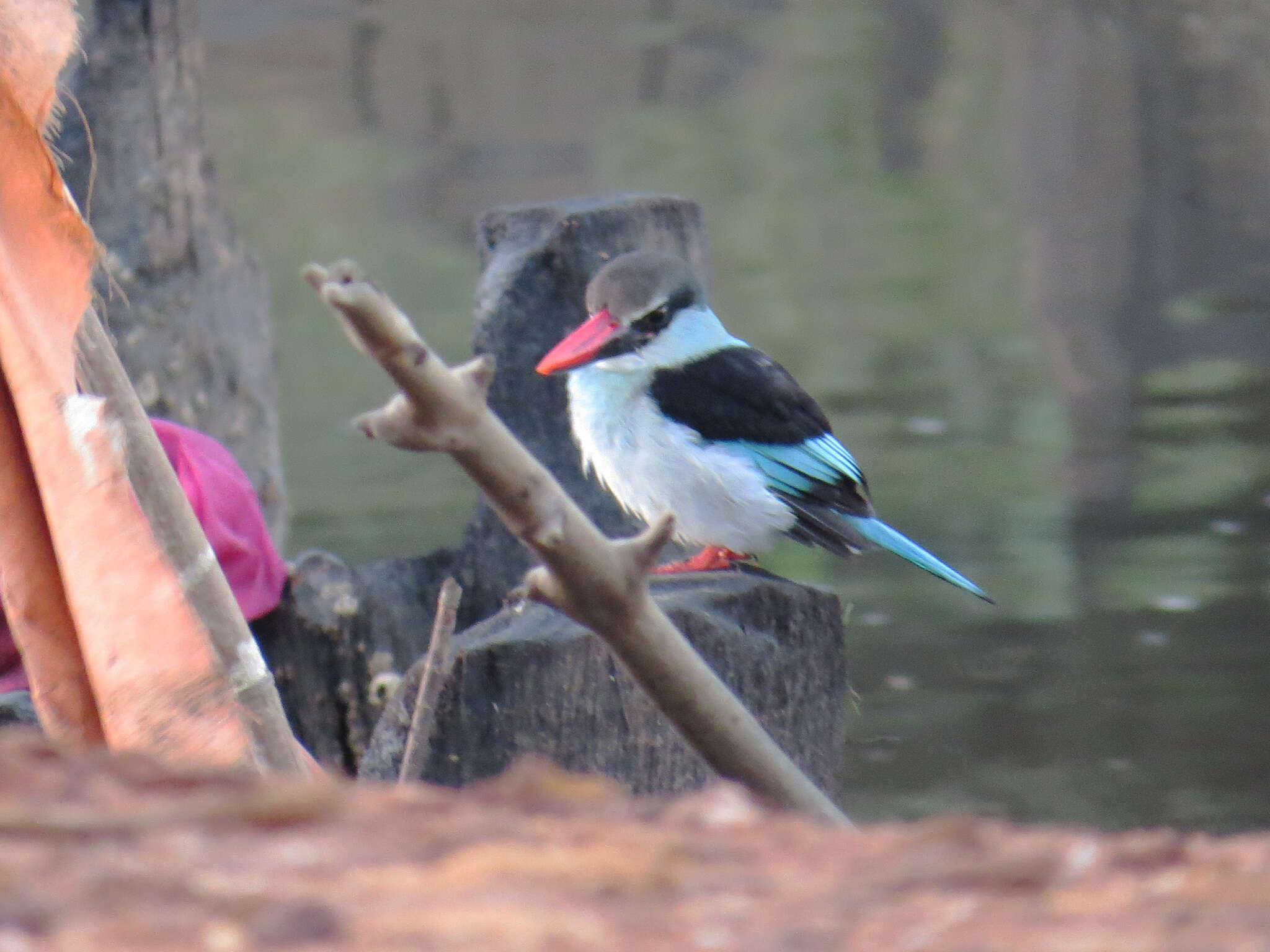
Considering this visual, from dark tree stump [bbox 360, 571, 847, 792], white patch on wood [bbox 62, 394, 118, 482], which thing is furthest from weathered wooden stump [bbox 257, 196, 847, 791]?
white patch on wood [bbox 62, 394, 118, 482]

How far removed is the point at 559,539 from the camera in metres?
1.04

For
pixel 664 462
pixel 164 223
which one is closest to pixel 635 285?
pixel 664 462

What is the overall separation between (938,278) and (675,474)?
6.03 m

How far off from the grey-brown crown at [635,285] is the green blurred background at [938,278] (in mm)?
1485

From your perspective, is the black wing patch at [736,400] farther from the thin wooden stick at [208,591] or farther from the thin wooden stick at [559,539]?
the thin wooden stick at [559,539]

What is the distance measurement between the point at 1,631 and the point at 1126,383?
5.10 m

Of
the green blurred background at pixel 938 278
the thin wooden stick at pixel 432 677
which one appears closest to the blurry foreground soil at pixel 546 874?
the thin wooden stick at pixel 432 677

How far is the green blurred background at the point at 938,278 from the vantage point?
426 cm

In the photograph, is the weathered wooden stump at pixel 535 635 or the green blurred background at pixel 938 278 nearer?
the weathered wooden stump at pixel 535 635

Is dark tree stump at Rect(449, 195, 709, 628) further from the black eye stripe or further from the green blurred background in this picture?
the green blurred background

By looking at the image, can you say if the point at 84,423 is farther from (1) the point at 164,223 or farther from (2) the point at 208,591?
(1) the point at 164,223

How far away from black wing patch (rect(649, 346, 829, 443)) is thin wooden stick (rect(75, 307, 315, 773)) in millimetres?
771

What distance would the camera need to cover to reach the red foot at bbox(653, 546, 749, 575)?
219 centimetres

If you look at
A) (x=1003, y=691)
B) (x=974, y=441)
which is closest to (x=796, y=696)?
(x=1003, y=691)
